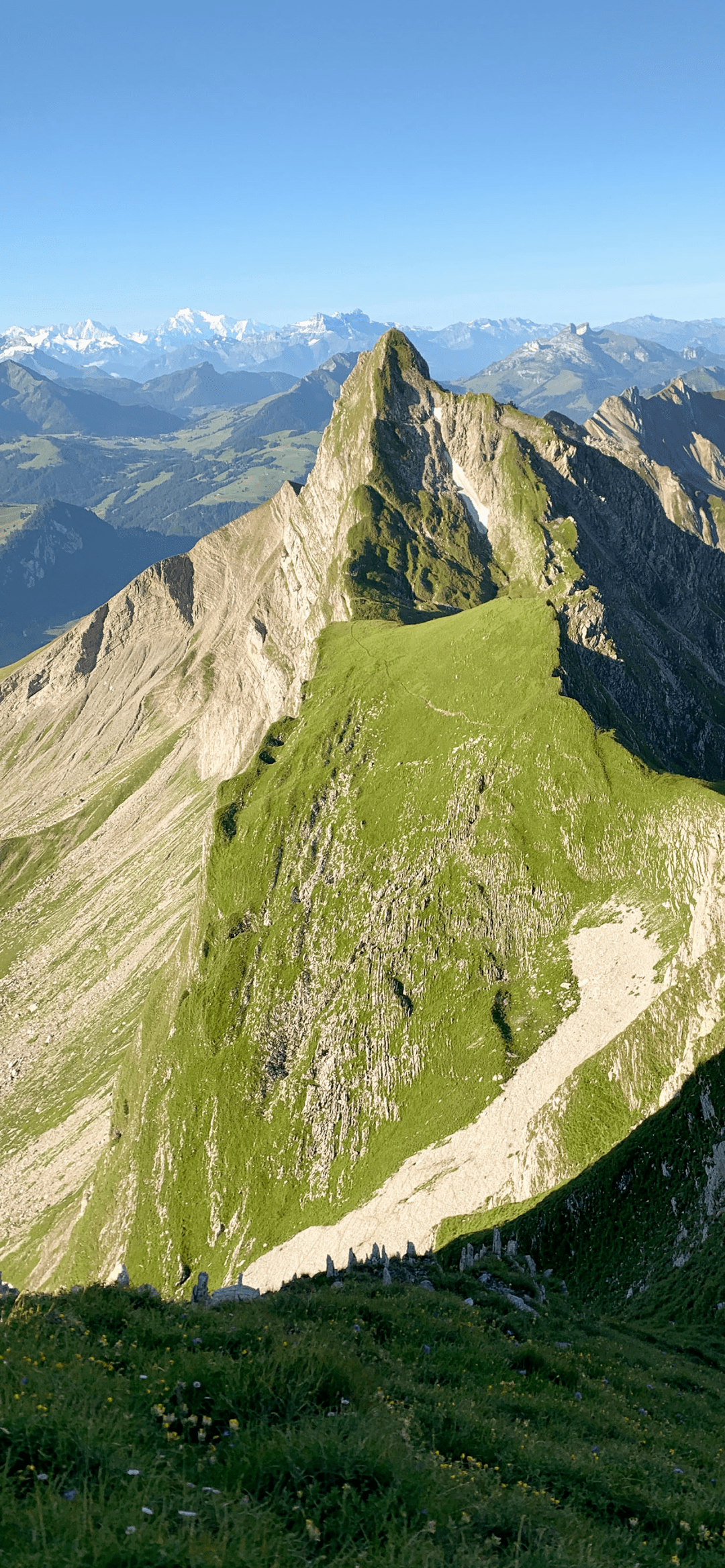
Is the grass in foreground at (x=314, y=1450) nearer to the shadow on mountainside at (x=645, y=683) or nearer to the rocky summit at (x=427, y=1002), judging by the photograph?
the rocky summit at (x=427, y=1002)

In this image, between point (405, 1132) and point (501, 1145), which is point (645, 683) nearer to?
point (405, 1132)

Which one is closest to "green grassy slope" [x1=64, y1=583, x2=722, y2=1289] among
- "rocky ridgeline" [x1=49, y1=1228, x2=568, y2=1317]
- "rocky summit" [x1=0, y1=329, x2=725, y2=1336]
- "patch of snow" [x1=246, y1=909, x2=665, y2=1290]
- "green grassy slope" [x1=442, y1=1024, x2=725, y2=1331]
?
"rocky summit" [x1=0, y1=329, x2=725, y2=1336]

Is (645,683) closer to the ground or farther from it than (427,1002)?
farther from it

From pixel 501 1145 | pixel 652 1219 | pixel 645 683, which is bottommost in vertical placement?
pixel 501 1145

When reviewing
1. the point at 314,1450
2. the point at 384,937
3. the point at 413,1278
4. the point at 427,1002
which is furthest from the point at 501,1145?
the point at 314,1450

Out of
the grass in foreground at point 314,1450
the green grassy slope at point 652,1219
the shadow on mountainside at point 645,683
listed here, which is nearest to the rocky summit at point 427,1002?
the green grassy slope at point 652,1219

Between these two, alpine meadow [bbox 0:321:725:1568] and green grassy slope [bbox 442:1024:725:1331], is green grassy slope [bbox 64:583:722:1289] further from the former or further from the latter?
green grassy slope [bbox 442:1024:725:1331]

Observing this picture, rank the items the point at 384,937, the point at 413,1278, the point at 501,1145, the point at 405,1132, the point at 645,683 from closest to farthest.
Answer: the point at 413,1278, the point at 501,1145, the point at 405,1132, the point at 384,937, the point at 645,683

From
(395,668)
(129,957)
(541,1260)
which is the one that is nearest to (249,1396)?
(541,1260)
